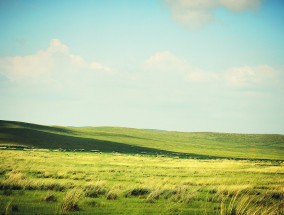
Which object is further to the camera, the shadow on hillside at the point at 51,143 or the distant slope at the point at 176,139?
the distant slope at the point at 176,139

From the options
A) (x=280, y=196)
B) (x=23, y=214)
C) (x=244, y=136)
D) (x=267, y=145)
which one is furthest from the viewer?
(x=244, y=136)

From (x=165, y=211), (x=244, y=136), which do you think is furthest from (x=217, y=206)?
(x=244, y=136)

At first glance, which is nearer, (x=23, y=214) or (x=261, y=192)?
(x=23, y=214)

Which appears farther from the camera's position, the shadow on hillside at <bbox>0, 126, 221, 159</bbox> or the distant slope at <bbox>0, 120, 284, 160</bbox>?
the distant slope at <bbox>0, 120, 284, 160</bbox>

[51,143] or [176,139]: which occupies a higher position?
[176,139]

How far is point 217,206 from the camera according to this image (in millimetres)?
13570

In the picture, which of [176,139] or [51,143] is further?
[176,139]

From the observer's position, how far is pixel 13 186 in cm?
1611

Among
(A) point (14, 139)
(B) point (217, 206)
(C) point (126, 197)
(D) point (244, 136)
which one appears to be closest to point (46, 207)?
(C) point (126, 197)

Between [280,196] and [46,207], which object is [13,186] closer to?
[46,207]

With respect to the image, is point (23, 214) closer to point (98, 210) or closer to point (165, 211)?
point (98, 210)

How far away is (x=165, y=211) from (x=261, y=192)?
786cm

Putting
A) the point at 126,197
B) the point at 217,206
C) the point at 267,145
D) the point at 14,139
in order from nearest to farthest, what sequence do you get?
the point at 217,206 → the point at 126,197 → the point at 14,139 → the point at 267,145

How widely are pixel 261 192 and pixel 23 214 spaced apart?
511 inches
